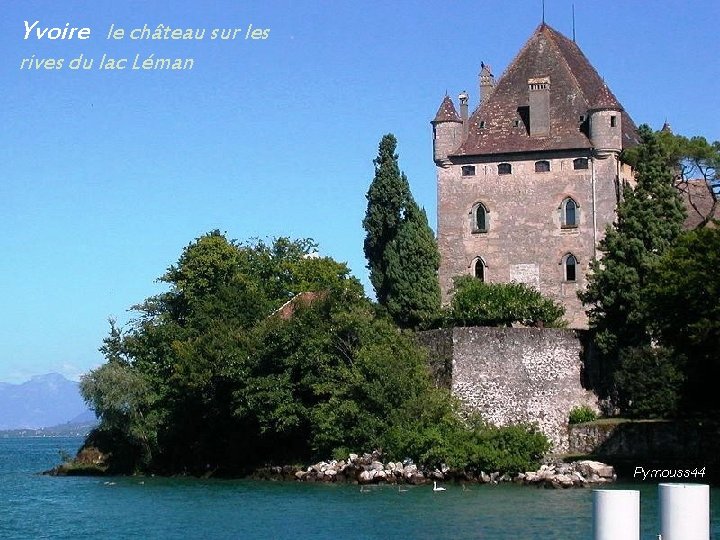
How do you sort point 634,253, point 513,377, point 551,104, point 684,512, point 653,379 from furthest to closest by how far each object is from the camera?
point 551,104
point 634,253
point 513,377
point 653,379
point 684,512

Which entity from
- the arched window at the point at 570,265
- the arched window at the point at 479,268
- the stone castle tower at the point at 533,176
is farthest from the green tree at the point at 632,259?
the arched window at the point at 479,268

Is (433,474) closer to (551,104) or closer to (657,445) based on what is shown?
(657,445)

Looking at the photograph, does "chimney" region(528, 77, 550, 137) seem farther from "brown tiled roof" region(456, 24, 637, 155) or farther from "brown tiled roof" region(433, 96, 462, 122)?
"brown tiled roof" region(433, 96, 462, 122)

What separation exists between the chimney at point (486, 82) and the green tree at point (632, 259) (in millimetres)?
11833

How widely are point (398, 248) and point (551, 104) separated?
9.79 m

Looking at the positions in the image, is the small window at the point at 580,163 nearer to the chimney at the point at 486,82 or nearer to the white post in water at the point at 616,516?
the chimney at the point at 486,82

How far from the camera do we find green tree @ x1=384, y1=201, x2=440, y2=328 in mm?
48594

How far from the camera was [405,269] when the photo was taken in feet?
160

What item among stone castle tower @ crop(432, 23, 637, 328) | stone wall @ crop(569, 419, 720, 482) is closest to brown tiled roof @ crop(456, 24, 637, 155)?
stone castle tower @ crop(432, 23, 637, 328)

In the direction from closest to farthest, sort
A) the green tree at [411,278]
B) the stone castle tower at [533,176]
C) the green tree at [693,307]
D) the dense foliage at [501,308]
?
the green tree at [693,307]
the dense foliage at [501,308]
the green tree at [411,278]
the stone castle tower at [533,176]

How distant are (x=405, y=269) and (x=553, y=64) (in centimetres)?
1194

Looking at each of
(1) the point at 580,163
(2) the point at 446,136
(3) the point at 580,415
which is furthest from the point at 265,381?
(1) the point at 580,163

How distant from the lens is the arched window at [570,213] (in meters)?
52.9

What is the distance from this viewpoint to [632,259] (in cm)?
4462
